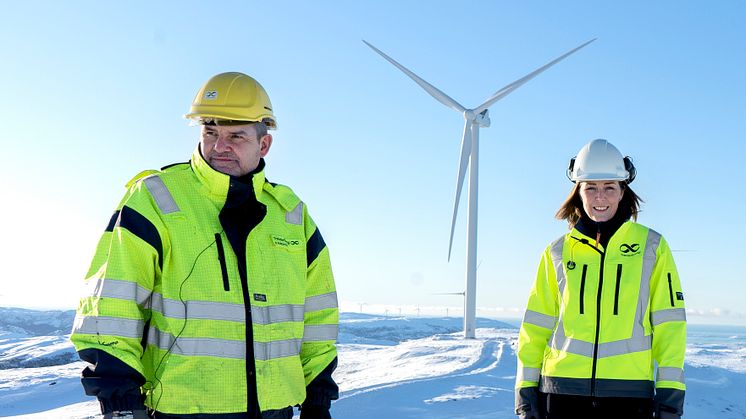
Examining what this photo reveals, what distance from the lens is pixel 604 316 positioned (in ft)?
14.2

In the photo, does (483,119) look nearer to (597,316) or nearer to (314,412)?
(597,316)

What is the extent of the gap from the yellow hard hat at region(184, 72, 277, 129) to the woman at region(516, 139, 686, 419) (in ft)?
7.56

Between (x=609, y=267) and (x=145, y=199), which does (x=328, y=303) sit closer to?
A: (x=145, y=199)

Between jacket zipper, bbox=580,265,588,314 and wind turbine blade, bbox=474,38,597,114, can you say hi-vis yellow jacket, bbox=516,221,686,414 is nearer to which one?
jacket zipper, bbox=580,265,588,314

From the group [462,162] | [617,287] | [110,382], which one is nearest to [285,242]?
[110,382]

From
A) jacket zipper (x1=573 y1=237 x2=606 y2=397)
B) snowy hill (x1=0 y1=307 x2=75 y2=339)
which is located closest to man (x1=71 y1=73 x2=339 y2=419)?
jacket zipper (x1=573 y1=237 x2=606 y2=397)

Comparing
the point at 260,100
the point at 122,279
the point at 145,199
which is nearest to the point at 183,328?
the point at 122,279

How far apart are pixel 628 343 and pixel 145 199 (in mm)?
2943

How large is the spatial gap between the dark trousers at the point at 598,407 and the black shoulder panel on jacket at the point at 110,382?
2623 mm

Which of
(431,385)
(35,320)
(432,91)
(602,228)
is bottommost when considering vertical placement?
(35,320)

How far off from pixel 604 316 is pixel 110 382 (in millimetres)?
2933

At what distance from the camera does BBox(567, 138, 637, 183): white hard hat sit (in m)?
4.58

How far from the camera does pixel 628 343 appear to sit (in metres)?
4.27

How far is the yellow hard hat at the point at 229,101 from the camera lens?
3.31 meters
